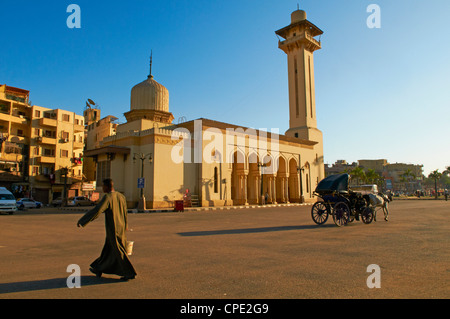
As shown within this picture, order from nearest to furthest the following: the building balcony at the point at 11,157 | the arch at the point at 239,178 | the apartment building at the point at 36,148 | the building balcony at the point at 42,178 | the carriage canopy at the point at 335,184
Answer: the carriage canopy at the point at 335,184
the arch at the point at 239,178
the building balcony at the point at 11,157
the apartment building at the point at 36,148
the building balcony at the point at 42,178

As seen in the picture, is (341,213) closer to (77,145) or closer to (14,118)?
(14,118)

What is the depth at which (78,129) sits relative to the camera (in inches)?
1790

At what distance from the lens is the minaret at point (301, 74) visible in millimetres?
43219

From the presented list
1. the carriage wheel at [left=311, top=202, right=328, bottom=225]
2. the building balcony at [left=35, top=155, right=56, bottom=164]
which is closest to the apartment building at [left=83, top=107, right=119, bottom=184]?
the building balcony at [left=35, top=155, right=56, bottom=164]

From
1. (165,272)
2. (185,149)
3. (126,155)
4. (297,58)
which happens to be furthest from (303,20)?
(165,272)

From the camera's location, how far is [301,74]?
43.3 metres

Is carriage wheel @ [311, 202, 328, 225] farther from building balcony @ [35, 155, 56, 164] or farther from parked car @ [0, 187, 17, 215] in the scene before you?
building balcony @ [35, 155, 56, 164]

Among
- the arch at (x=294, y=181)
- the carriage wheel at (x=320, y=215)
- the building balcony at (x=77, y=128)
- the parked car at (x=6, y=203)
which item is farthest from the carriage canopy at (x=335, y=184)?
the building balcony at (x=77, y=128)

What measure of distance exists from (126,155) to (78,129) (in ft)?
73.6

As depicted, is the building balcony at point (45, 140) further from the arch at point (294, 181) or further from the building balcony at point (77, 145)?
the arch at point (294, 181)

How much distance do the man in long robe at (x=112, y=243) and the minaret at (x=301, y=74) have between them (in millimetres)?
40455

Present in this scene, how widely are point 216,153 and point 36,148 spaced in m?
26.1

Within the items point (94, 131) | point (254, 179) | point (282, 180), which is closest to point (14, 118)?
point (94, 131)
